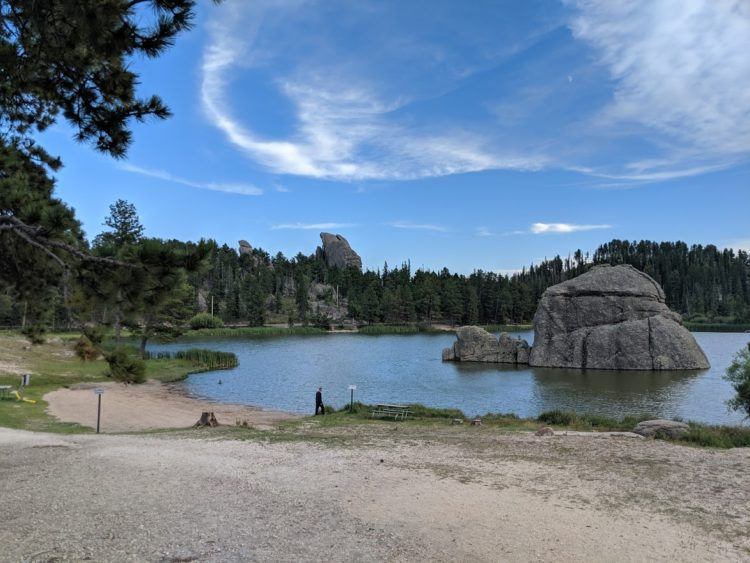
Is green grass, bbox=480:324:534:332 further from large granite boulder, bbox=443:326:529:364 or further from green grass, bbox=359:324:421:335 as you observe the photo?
large granite boulder, bbox=443:326:529:364

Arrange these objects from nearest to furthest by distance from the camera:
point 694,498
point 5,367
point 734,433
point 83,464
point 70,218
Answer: point 70,218, point 694,498, point 83,464, point 734,433, point 5,367

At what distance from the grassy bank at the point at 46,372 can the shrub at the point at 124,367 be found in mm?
9073

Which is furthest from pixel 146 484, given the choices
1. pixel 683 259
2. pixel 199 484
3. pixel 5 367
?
pixel 683 259

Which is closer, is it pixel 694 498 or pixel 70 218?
pixel 70 218

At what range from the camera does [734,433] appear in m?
16.6

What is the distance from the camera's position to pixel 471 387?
123ft

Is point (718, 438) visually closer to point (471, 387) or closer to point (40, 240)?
point (40, 240)

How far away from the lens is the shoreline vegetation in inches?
651

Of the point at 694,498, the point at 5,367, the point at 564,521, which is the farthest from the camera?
the point at 5,367

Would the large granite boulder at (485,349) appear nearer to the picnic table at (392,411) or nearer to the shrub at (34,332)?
the picnic table at (392,411)

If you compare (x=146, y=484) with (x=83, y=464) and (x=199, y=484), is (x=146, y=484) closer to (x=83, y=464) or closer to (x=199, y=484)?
(x=199, y=484)

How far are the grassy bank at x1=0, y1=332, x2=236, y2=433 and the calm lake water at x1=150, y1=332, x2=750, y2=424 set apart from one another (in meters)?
3.52

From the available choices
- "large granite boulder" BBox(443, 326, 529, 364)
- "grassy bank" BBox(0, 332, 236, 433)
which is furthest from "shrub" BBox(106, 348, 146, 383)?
"large granite boulder" BBox(443, 326, 529, 364)

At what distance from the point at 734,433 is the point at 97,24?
20.1 meters
